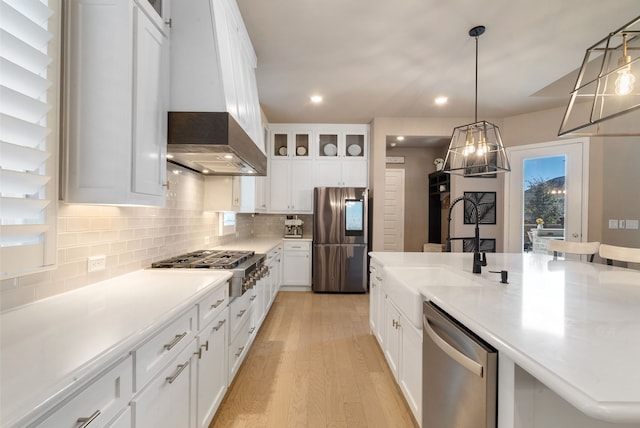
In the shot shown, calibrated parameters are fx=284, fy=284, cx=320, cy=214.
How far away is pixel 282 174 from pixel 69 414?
4224mm

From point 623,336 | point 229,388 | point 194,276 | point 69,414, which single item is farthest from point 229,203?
point 623,336

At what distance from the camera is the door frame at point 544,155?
3.69 m

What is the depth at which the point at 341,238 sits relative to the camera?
4465 mm

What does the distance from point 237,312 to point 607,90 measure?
398 centimetres

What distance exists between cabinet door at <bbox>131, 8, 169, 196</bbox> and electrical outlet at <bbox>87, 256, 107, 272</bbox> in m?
0.46

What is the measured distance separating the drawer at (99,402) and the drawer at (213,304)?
526mm

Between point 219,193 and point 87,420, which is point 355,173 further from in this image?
point 87,420

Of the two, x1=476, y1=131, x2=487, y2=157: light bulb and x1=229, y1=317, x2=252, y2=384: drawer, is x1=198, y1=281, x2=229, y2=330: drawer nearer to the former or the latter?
x1=229, y1=317, x2=252, y2=384: drawer

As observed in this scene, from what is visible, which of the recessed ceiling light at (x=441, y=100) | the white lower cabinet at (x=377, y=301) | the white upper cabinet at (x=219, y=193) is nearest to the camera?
the white lower cabinet at (x=377, y=301)

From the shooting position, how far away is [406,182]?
612cm

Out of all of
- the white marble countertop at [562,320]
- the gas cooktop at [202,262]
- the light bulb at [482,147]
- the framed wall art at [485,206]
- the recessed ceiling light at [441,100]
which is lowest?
the white marble countertop at [562,320]

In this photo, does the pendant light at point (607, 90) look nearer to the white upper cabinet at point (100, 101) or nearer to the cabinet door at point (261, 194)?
the white upper cabinet at point (100, 101)

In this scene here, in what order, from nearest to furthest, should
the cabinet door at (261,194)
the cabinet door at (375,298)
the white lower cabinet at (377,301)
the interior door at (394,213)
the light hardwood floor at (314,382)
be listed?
1. the light hardwood floor at (314,382)
2. the white lower cabinet at (377,301)
3. the cabinet door at (375,298)
4. the cabinet door at (261,194)
5. the interior door at (394,213)

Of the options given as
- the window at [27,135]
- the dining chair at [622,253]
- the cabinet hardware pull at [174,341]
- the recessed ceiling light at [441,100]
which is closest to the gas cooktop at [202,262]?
the cabinet hardware pull at [174,341]
